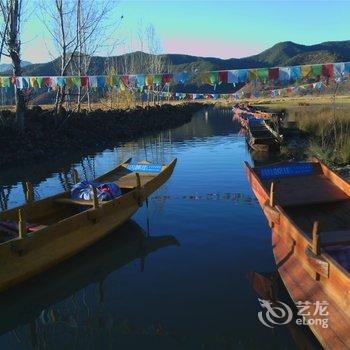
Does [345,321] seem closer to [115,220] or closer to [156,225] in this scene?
[115,220]

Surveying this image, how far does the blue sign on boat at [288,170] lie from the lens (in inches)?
443

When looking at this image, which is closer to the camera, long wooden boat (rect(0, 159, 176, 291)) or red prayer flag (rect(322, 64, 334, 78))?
long wooden boat (rect(0, 159, 176, 291))

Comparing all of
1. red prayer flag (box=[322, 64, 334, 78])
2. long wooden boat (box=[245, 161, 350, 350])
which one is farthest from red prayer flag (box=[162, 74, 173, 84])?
long wooden boat (box=[245, 161, 350, 350])

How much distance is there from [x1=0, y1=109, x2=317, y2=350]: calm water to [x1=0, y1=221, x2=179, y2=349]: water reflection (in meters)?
0.02

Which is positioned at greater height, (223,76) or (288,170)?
(223,76)

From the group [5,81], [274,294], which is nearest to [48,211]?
[274,294]

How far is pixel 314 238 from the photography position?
582 centimetres

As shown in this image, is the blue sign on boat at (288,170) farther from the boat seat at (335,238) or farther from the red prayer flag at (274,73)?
the red prayer flag at (274,73)

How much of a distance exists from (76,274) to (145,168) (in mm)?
5452

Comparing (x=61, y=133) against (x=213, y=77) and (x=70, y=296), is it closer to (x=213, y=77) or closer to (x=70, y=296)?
(x=213, y=77)

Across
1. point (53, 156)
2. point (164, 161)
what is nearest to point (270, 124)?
point (164, 161)

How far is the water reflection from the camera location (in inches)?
271

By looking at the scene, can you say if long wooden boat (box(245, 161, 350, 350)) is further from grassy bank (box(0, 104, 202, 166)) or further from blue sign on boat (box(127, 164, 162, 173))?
grassy bank (box(0, 104, 202, 166))

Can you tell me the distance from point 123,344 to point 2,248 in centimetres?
244
